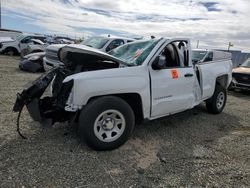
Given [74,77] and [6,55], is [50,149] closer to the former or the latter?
[74,77]

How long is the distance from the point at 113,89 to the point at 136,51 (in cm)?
125

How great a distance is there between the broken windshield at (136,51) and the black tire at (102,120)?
2.89 feet

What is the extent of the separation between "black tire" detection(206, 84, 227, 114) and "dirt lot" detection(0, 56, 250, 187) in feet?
3.40

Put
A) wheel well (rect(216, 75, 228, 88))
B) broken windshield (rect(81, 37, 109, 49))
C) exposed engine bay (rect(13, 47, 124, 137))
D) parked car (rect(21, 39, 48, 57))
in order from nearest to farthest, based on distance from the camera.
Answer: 1. exposed engine bay (rect(13, 47, 124, 137))
2. wheel well (rect(216, 75, 228, 88))
3. broken windshield (rect(81, 37, 109, 49))
4. parked car (rect(21, 39, 48, 57))

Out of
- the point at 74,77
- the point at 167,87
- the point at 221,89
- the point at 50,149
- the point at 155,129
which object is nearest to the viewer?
the point at 74,77

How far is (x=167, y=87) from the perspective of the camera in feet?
14.2

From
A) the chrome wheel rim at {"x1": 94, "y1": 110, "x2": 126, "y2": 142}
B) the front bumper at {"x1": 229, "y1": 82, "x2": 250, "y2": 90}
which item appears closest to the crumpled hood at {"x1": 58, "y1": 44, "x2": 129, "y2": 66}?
the chrome wheel rim at {"x1": 94, "y1": 110, "x2": 126, "y2": 142}

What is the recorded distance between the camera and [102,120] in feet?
12.1

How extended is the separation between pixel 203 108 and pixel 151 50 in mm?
3263

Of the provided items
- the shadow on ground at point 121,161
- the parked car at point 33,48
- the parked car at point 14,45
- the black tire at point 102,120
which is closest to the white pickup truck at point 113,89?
the black tire at point 102,120

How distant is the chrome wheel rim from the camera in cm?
365

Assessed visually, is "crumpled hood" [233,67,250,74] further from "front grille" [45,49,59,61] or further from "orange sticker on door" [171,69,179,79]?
"front grille" [45,49,59,61]

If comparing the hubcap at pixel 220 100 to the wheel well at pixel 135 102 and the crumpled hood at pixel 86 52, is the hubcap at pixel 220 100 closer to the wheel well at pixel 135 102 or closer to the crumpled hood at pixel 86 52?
the wheel well at pixel 135 102

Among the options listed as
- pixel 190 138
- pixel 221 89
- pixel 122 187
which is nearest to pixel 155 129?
pixel 190 138
